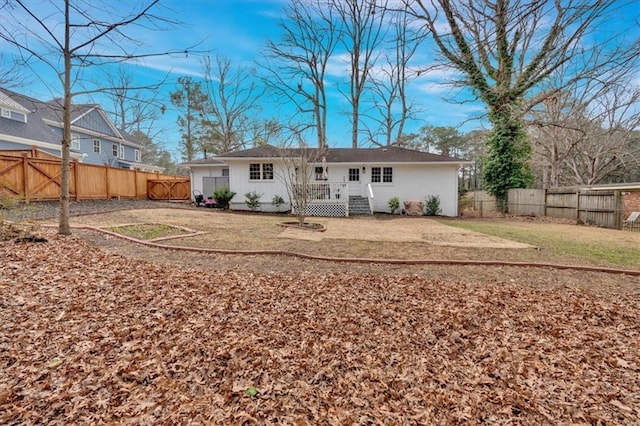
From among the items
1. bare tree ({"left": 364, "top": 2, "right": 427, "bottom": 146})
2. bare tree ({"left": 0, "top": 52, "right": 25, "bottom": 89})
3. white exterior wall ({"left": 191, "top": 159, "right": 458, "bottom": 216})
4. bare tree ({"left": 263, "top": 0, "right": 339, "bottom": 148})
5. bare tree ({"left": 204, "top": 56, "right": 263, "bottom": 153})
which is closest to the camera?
bare tree ({"left": 0, "top": 52, "right": 25, "bottom": 89})

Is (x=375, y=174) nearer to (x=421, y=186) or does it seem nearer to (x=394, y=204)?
(x=394, y=204)

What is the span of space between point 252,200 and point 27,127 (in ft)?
48.2

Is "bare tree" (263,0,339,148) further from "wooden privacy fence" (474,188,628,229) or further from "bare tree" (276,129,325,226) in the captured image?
"wooden privacy fence" (474,188,628,229)

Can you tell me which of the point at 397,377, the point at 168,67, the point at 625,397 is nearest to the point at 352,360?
the point at 397,377

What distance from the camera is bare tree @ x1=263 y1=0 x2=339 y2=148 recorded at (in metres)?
22.6

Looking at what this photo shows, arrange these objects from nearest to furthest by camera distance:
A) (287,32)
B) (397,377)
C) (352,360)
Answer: (397,377), (352,360), (287,32)

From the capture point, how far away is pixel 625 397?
7.05ft

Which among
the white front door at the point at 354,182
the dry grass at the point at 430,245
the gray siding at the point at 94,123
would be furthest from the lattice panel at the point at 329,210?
the gray siding at the point at 94,123

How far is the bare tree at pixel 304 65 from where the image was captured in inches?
891

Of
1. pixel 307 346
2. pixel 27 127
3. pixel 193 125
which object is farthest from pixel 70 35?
pixel 193 125

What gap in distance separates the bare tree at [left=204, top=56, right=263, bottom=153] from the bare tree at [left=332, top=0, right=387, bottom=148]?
26.7ft

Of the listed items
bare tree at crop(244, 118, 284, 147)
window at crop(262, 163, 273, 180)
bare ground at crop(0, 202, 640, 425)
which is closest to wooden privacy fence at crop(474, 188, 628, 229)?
bare ground at crop(0, 202, 640, 425)

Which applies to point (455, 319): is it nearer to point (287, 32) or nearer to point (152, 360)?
point (152, 360)

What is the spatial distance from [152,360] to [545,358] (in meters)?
3.31
